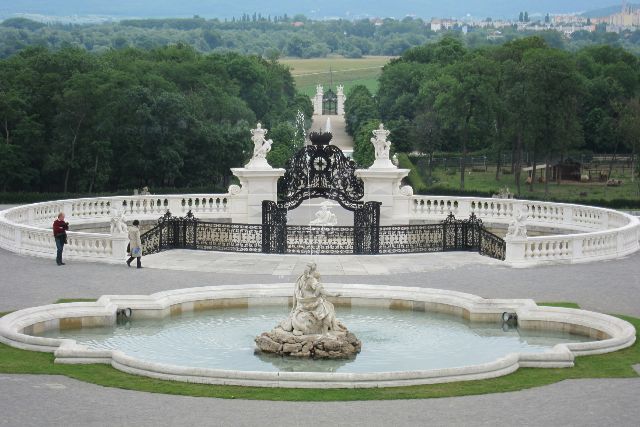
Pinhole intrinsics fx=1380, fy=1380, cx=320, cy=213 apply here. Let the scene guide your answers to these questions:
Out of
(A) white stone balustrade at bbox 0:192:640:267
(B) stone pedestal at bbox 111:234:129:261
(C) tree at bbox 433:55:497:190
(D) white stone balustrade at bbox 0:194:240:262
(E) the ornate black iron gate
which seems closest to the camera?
(B) stone pedestal at bbox 111:234:129:261

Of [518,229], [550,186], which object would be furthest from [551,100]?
[518,229]

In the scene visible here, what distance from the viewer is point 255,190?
49406 millimetres

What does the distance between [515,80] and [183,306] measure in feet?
172

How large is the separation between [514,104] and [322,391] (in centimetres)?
5594

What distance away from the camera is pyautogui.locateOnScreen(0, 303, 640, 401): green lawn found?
24141 millimetres

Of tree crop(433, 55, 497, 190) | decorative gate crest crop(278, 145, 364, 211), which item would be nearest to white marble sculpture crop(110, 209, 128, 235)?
decorative gate crest crop(278, 145, 364, 211)

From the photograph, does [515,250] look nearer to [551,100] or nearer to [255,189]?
[255,189]

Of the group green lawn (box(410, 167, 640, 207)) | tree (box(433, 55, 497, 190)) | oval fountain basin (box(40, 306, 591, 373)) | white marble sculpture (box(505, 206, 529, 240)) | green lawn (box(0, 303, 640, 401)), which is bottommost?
green lawn (box(410, 167, 640, 207))

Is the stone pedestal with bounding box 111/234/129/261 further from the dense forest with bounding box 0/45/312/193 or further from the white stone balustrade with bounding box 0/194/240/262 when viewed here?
the dense forest with bounding box 0/45/312/193

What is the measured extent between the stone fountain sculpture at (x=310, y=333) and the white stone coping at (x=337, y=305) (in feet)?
10.5

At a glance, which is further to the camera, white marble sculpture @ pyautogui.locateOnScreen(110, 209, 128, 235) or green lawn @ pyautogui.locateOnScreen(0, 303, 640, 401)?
white marble sculpture @ pyautogui.locateOnScreen(110, 209, 128, 235)

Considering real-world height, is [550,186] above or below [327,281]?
below

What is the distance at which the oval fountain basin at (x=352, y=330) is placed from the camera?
91.4 feet

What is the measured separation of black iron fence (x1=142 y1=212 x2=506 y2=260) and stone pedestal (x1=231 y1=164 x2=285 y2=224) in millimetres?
5951
